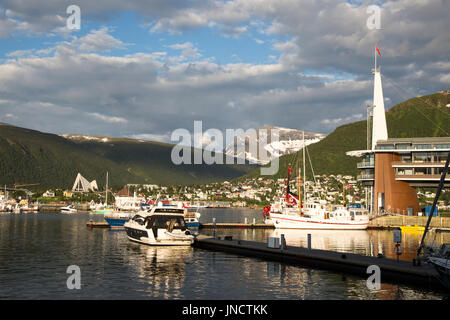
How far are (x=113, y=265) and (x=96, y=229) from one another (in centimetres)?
5504

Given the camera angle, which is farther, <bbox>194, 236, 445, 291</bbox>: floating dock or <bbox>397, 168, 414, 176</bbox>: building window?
<bbox>397, 168, 414, 176</bbox>: building window

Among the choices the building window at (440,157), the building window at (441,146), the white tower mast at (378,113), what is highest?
the white tower mast at (378,113)

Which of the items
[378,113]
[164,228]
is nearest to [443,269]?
[164,228]

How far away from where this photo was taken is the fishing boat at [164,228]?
185ft

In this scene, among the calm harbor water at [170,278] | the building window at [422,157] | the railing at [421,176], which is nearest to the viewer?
the calm harbor water at [170,278]

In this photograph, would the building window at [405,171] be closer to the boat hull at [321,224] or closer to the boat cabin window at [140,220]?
the boat hull at [321,224]

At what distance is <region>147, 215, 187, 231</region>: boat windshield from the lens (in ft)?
189

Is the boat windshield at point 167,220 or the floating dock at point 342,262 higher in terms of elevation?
the boat windshield at point 167,220

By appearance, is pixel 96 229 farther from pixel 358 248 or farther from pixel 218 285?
pixel 218 285

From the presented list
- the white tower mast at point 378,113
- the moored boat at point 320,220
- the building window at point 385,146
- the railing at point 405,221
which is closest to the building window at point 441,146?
the building window at point 385,146

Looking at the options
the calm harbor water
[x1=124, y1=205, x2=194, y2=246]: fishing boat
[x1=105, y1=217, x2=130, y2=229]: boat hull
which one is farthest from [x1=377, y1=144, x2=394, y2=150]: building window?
[x1=124, y1=205, x2=194, y2=246]: fishing boat

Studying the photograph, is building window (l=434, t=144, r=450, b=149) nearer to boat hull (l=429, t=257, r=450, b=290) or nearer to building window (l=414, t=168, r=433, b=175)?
building window (l=414, t=168, r=433, b=175)

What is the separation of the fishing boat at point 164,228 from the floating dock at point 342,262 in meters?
3.96
